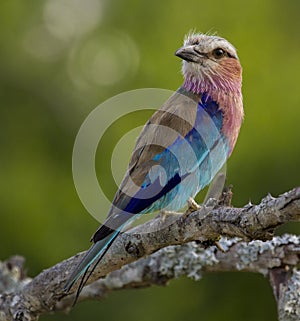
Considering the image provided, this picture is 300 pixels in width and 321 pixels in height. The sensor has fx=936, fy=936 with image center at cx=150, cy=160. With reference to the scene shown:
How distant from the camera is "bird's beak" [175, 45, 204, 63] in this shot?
6090mm

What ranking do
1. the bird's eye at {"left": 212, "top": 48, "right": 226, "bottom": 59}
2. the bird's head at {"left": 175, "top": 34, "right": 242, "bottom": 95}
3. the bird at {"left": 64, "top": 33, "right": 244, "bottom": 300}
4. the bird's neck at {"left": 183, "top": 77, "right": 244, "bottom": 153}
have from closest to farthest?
the bird at {"left": 64, "top": 33, "right": 244, "bottom": 300} < the bird's neck at {"left": 183, "top": 77, "right": 244, "bottom": 153} < the bird's head at {"left": 175, "top": 34, "right": 242, "bottom": 95} < the bird's eye at {"left": 212, "top": 48, "right": 226, "bottom": 59}

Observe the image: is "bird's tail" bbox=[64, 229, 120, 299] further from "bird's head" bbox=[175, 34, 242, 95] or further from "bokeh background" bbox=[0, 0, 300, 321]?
"bokeh background" bbox=[0, 0, 300, 321]

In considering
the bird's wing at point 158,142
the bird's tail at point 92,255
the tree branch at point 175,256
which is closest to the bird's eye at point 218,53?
the bird's wing at point 158,142

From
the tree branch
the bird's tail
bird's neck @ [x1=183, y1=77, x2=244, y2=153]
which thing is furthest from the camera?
bird's neck @ [x1=183, y1=77, x2=244, y2=153]

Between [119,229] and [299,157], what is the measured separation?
4.00 meters

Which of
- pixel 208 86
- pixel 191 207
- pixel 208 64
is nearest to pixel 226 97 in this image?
pixel 208 86

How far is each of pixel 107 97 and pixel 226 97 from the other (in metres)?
3.79

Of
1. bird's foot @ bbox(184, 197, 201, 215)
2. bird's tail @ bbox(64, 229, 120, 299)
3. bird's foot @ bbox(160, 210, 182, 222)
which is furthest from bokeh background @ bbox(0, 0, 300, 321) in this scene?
bird's tail @ bbox(64, 229, 120, 299)

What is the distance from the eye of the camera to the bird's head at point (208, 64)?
6.17 metres

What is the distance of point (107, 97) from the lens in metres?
9.88

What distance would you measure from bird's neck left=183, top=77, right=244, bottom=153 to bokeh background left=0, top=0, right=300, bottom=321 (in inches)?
84.2

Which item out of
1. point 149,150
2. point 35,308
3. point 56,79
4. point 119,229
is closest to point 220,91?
point 149,150

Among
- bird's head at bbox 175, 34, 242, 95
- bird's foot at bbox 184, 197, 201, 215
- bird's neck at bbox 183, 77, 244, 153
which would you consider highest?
bird's head at bbox 175, 34, 242, 95

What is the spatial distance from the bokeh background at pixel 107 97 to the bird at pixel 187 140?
87.9 inches
